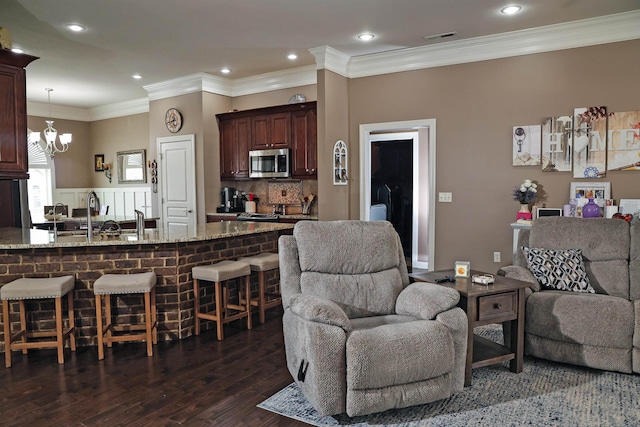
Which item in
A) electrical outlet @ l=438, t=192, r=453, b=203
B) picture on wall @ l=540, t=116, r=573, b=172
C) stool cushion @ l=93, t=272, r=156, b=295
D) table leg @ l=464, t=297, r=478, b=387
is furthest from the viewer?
electrical outlet @ l=438, t=192, r=453, b=203

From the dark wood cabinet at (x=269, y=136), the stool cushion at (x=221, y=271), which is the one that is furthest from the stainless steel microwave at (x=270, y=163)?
the stool cushion at (x=221, y=271)

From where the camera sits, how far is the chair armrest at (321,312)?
2318 millimetres

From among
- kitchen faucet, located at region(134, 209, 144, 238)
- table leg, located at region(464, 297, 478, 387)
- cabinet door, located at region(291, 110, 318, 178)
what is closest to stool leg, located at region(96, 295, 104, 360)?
kitchen faucet, located at region(134, 209, 144, 238)

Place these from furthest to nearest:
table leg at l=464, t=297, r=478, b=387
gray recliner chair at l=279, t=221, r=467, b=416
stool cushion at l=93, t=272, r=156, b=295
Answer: stool cushion at l=93, t=272, r=156, b=295 < table leg at l=464, t=297, r=478, b=387 < gray recliner chair at l=279, t=221, r=467, b=416

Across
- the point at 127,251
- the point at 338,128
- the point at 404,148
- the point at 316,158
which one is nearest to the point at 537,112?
the point at 404,148

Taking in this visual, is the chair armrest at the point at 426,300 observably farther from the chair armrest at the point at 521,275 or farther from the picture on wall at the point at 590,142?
the picture on wall at the point at 590,142

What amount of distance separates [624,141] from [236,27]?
412 cm

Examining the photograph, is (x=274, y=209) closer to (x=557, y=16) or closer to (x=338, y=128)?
(x=338, y=128)

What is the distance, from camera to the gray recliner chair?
2246 millimetres

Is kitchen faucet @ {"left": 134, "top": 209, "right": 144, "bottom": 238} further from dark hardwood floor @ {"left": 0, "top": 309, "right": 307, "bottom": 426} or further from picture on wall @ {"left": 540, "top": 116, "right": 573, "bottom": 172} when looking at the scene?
picture on wall @ {"left": 540, "top": 116, "right": 573, "bottom": 172}

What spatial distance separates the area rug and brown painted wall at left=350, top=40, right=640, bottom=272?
2.40 m

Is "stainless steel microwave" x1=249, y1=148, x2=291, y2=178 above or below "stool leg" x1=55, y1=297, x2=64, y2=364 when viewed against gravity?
above

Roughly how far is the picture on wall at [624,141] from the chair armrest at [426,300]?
3.03 m

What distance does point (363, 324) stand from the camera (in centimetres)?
266
